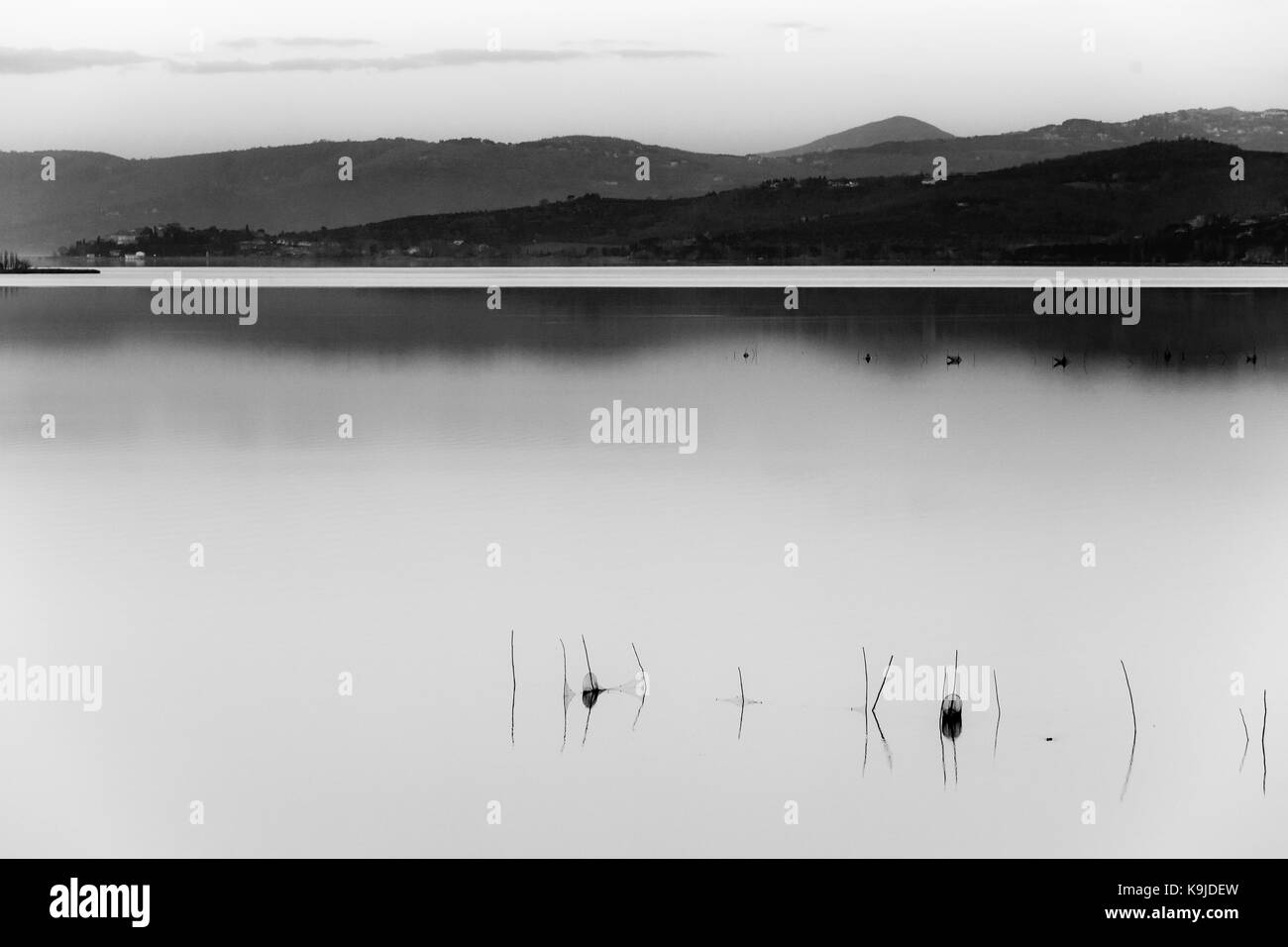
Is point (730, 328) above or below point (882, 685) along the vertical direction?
above

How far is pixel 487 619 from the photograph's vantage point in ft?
30.6

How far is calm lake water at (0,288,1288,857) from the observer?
6738mm

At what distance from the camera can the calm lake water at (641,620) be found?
22.1 feet

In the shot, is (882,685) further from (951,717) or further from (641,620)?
(641,620)

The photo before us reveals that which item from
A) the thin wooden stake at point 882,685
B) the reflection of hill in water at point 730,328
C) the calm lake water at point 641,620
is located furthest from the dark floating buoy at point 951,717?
the reflection of hill in water at point 730,328

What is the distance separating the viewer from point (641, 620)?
30.5 feet

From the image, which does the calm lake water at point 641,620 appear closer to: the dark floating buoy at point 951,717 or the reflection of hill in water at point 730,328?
the dark floating buoy at point 951,717

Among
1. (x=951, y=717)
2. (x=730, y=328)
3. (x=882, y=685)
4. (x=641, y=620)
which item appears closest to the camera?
(x=951, y=717)

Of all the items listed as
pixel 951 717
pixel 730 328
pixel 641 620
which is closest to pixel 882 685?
pixel 951 717

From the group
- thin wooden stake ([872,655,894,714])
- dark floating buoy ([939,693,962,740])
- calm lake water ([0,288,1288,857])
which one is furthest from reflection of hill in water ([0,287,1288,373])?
dark floating buoy ([939,693,962,740])

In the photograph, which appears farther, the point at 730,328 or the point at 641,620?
the point at 730,328

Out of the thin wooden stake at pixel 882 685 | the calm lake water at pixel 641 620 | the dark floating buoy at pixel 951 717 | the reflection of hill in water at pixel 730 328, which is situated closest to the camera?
the calm lake water at pixel 641 620
